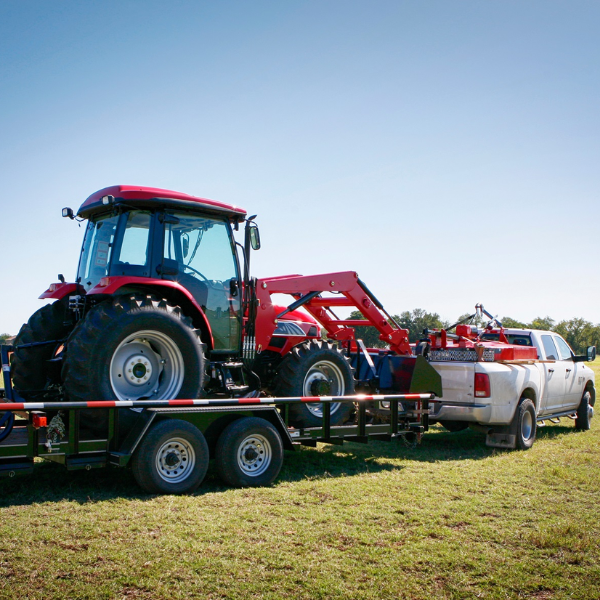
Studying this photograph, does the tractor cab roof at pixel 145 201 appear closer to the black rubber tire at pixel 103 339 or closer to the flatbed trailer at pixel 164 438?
the black rubber tire at pixel 103 339

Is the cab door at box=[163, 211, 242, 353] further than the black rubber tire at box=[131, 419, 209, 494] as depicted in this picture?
Yes

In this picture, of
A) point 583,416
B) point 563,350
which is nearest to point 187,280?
point 563,350

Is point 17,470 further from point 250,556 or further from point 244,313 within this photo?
point 244,313

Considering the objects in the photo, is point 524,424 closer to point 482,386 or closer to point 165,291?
point 482,386

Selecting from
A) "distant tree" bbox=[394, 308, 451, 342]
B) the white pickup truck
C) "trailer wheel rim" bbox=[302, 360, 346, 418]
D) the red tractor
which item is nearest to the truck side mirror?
the red tractor

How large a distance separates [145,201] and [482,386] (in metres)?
6.04

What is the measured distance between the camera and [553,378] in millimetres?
12219

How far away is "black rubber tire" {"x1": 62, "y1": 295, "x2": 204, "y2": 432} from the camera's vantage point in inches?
256

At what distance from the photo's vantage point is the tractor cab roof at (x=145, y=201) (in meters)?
7.42

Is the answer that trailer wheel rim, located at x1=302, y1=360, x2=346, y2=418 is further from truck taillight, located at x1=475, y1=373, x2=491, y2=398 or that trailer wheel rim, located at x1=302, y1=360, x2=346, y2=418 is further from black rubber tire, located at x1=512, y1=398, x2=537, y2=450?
black rubber tire, located at x1=512, y1=398, x2=537, y2=450

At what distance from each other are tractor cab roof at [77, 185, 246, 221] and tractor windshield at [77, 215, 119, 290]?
187 mm

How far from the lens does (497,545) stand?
5535mm

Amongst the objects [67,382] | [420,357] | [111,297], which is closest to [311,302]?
[420,357]

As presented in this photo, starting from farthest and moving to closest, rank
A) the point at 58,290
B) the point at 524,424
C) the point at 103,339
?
the point at 524,424 < the point at 58,290 < the point at 103,339
